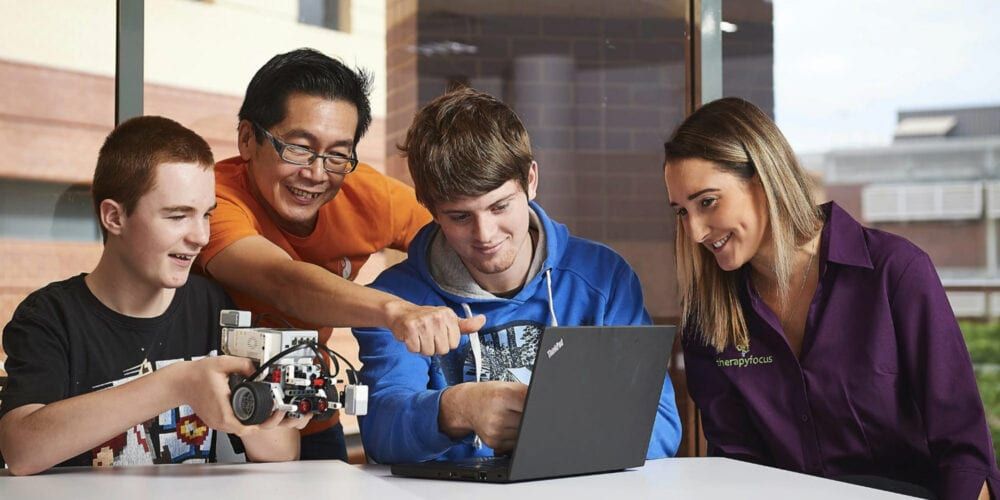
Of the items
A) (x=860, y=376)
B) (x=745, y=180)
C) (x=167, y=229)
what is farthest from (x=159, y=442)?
(x=860, y=376)

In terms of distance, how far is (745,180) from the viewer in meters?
2.35

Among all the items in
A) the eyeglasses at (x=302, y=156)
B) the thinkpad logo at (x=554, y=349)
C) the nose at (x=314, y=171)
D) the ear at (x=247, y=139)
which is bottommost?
the thinkpad logo at (x=554, y=349)

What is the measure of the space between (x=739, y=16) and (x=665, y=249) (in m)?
1.08

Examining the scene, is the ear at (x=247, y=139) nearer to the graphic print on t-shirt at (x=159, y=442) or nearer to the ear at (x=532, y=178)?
the graphic print on t-shirt at (x=159, y=442)

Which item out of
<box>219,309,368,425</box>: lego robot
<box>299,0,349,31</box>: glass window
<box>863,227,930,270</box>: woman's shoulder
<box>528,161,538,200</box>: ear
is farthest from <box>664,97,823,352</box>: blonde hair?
<box>299,0,349,31</box>: glass window

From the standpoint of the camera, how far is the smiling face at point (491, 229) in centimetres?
218

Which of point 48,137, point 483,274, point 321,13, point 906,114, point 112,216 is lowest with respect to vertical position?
point 483,274

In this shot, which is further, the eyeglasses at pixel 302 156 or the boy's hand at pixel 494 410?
the eyeglasses at pixel 302 156

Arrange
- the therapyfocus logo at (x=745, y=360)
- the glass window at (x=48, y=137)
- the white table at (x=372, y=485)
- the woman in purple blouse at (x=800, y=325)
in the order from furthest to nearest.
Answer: the glass window at (x=48, y=137) < the therapyfocus logo at (x=745, y=360) < the woman in purple blouse at (x=800, y=325) < the white table at (x=372, y=485)

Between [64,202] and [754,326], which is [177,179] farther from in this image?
[754,326]

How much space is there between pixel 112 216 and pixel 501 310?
0.87m

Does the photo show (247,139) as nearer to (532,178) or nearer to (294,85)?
(294,85)

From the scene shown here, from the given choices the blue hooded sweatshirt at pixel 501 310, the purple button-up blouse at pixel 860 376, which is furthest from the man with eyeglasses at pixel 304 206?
the purple button-up blouse at pixel 860 376

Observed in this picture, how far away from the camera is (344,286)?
2.23 metres
